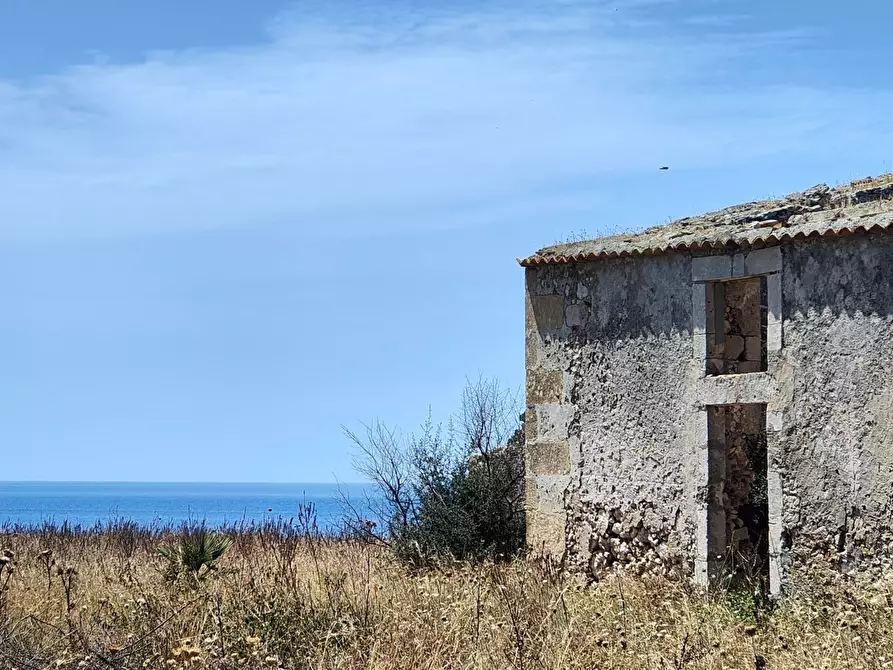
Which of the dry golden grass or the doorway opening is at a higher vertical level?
→ the doorway opening

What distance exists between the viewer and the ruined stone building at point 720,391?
934cm

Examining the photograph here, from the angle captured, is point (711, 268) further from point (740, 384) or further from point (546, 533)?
point (546, 533)

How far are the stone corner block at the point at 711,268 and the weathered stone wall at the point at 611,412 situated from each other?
0.37ft

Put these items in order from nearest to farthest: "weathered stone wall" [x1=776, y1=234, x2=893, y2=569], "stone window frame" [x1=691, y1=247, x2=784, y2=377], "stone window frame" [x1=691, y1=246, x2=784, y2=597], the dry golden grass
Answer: the dry golden grass → "weathered stone wall" [x1=776, y1=234, x2=893, y2=569] → "stone window frame" [x1=691, y1=246, x2=784, y2=597] → "stone window frame" [x1=691, y1=247, x2=784, y2=377]

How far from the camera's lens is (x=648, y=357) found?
10.9m

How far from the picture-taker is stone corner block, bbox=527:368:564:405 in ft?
38.8

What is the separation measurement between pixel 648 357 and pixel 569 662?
435cm

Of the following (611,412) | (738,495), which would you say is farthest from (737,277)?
(738,495)

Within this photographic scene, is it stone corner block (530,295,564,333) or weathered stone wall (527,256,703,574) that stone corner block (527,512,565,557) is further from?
stone corner block (530,295,564,333)

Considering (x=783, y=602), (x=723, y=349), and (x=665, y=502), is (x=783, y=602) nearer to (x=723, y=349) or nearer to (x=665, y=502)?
(x=665, y=502)

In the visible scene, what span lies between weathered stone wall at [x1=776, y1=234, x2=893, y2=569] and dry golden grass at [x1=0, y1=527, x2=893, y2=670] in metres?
0.53

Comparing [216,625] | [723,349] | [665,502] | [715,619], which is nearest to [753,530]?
[665,502]

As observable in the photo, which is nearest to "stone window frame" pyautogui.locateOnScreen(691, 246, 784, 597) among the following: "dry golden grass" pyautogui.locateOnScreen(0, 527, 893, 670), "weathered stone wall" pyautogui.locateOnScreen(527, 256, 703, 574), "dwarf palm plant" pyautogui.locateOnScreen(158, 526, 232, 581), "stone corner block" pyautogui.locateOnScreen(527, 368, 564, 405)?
"weathered stone wall" pyautogui.locateOnScreen(527, 256, 703, 574)

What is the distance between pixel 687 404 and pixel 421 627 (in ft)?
12.8
